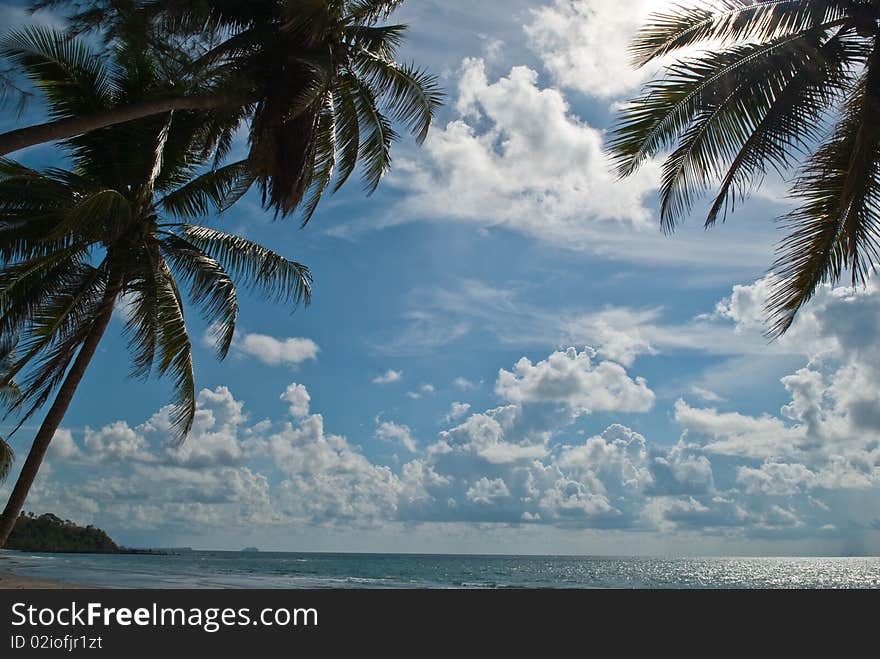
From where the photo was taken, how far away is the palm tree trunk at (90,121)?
6965 mm

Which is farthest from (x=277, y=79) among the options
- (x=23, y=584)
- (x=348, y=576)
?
(x=348, y=576)

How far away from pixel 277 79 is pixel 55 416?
5778mm

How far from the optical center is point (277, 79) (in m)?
9.82

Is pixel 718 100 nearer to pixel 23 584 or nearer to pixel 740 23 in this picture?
pixel 740 23

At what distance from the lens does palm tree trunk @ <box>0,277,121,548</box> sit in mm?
10969

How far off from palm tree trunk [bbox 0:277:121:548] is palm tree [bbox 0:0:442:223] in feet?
9.69

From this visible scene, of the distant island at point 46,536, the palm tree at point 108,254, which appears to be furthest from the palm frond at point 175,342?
the distant island at point 46,536

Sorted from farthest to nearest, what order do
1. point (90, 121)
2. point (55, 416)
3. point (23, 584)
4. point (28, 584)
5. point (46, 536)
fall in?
Answer: point (46, 536) < point (28, 584) < point (23, 584) < point (55, 416) < point (90, 121)

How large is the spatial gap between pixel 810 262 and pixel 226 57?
744 centimetres

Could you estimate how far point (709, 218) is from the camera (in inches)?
360

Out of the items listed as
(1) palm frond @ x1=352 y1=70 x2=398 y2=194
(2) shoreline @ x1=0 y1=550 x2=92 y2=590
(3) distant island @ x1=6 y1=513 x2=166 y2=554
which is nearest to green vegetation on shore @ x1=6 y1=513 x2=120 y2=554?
(3) distant island @ x1=6 y1=513 x2=166 y2=554
